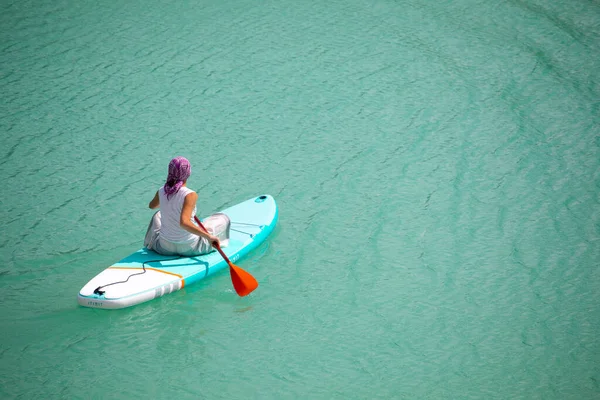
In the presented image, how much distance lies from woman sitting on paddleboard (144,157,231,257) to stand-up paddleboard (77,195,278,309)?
7 centimetres

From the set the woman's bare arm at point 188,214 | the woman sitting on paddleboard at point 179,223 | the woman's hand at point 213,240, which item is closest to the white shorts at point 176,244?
the woman sitting on paddleboard at point 179,223

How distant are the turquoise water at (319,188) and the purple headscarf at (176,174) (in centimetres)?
77

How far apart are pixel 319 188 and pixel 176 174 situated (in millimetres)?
2107

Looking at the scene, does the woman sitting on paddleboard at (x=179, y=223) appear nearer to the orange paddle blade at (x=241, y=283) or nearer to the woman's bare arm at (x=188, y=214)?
the woman's bare arm at (x=188, y=214)

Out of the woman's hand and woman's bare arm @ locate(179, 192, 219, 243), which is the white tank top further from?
the woman's hand

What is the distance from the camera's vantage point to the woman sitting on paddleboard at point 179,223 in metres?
4.42

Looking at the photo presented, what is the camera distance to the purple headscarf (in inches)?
173

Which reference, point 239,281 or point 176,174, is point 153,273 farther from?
point 176,174

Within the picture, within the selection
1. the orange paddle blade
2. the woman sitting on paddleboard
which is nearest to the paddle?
the orange paddle blade

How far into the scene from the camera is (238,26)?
9516 mm

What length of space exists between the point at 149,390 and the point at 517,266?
2941mm

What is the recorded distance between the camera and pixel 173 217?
4555 mm

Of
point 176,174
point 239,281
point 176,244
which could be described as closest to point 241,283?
point 239,281

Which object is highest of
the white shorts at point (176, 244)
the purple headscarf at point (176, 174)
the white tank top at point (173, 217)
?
the purple headscarf at point (176, 174)
